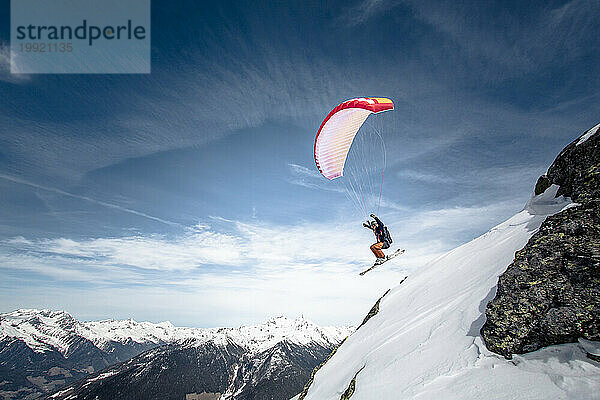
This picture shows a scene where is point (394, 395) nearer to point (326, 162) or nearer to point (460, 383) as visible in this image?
point (460, 383)

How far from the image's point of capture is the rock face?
616cm

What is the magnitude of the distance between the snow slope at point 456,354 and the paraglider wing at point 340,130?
8.12 metres

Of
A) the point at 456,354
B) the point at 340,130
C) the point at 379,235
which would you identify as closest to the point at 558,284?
the point at 456,354

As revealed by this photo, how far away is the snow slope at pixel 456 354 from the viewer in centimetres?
572

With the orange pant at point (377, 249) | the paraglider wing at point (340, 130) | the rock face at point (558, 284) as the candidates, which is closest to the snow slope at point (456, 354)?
the rock face at point (558, 284)

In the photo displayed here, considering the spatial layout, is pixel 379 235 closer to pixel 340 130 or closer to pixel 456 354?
pixel 340 130

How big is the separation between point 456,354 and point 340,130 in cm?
1185

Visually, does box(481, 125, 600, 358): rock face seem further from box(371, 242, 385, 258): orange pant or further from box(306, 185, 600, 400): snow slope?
box(371, 242, 385, 258): orange pant

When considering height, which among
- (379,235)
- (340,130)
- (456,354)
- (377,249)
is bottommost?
(456,354)

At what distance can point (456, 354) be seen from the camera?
7.64 meters

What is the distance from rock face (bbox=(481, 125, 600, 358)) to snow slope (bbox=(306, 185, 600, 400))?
1.24 ft

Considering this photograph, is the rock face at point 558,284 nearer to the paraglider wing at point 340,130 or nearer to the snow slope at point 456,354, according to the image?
the snow slope at point 456,354

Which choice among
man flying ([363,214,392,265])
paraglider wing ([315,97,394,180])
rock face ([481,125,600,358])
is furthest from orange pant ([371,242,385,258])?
rock face ([481,125,600,358])

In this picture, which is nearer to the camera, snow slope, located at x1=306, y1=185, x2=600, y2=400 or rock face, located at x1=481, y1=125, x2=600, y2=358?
snow slope, located at x1=306, y1=185, x2=600, y2=400
